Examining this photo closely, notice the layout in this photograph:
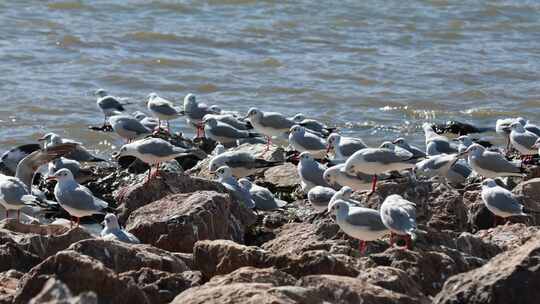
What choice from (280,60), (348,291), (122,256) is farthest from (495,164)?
(280,60)

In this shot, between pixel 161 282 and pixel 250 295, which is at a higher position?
pixel 250 295

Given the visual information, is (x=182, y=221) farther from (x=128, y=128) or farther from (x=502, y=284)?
(x=128, y=128)

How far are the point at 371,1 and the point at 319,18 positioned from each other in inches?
106

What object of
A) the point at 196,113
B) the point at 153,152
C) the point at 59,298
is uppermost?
the point at 59,298

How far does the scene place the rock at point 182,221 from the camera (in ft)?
30.1

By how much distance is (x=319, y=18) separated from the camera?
26859mm

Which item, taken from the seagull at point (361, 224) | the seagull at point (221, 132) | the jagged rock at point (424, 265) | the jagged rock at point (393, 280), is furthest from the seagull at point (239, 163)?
the jagged rock at point (393, 280)

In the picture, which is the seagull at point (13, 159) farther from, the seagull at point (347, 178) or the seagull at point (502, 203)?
the seagull at point (502, 203)

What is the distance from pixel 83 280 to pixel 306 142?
7.09 metres

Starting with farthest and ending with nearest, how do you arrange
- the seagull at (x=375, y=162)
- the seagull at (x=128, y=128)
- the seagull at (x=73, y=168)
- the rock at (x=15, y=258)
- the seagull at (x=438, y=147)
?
the seagull at (x=128, y=128)
the seagull at (x=438, y=147)
the seagull at (x=73, y=168)
the seagull at (x=375, y=162)
the rock at (x=15, y=258)

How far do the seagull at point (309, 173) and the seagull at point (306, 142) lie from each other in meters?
1.32

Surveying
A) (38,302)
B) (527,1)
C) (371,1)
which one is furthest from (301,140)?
(527,1)

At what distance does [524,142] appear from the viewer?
45.2 feet

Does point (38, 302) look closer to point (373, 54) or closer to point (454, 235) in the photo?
point (454, 235)
